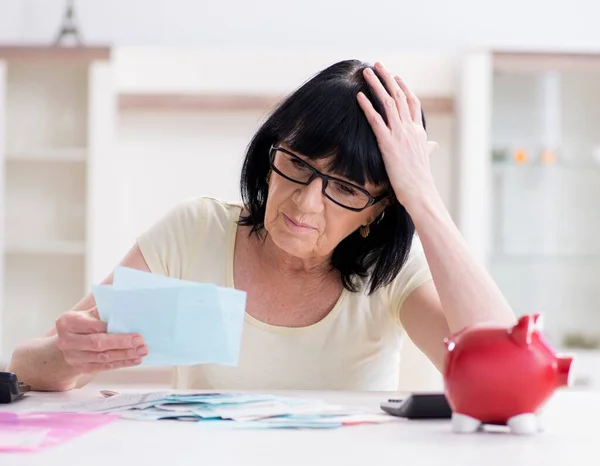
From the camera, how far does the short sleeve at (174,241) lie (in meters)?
1.82

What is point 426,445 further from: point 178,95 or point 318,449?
point 178,95

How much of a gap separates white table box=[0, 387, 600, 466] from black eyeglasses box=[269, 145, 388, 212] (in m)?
0.49

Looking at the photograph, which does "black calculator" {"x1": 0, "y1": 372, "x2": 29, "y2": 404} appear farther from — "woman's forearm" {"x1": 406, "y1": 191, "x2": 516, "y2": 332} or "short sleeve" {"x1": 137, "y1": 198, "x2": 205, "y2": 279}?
"woman's forearm" {"x1": 406, "y1": 191, "x2": 516, "y2": 332}

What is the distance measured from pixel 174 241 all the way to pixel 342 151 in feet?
1.36

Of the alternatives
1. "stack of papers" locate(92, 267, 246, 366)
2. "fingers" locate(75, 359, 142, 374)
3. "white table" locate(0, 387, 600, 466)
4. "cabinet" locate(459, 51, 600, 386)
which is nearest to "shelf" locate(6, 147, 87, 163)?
"cabinet" locate(459, 51, 600, 386)

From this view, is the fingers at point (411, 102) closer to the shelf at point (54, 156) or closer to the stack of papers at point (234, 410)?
the stack of papers at point (234, 410)

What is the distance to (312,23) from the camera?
4207 millimetres

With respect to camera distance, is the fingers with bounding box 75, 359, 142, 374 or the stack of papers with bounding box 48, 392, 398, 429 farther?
the fingers with bounding box 75, 359, 142, 374

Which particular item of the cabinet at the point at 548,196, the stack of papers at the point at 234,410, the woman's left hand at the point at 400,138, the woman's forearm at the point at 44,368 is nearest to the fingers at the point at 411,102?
the woman's left hand at the point at 400,138

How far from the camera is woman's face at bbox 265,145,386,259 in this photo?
5.29 feet

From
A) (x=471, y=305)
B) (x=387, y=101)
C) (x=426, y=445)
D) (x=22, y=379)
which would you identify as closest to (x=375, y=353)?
(x=471, y=305)

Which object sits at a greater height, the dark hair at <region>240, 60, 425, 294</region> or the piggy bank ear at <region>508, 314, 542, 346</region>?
the dark hair at <region>240, 60, 425, 294</region>

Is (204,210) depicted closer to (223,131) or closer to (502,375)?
(502,375)

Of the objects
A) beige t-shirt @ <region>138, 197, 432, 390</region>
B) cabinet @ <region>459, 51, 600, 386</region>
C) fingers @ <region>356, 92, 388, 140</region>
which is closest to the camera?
fingers @ <region>356, 92, 388, 140</region>
